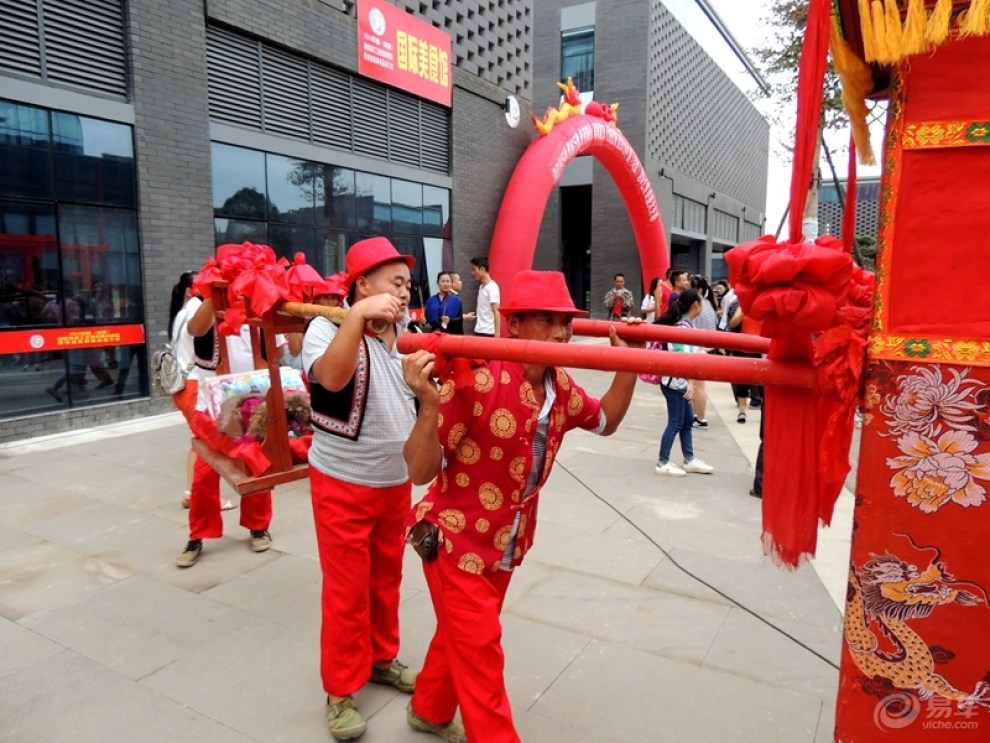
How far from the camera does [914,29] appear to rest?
129 cm

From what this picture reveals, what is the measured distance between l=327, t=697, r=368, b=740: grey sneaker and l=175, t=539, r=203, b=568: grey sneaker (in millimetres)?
1803

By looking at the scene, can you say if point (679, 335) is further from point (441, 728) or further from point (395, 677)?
point (395, 677)

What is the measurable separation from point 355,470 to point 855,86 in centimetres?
189

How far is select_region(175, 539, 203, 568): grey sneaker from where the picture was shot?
3848 millimetres

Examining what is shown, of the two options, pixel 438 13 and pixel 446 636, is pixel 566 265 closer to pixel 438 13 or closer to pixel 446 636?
pixel 438 13

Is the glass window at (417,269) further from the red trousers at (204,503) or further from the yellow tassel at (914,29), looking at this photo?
the yellow tassel at (914,29)

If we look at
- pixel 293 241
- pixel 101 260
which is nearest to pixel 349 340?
pixel 101 260

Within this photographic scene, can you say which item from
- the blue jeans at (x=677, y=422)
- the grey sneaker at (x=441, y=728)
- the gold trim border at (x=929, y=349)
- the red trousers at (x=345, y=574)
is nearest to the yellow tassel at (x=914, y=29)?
the gold trim border at (x=929, y=349)

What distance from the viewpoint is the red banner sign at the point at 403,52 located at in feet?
33.1

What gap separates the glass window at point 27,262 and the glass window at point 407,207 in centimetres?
520

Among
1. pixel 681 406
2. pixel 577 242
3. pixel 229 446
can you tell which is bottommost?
pixel 681 406

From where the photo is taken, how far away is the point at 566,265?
2212cm

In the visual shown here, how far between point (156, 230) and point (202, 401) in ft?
15.8

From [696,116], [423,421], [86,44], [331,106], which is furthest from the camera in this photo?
[696,116]
